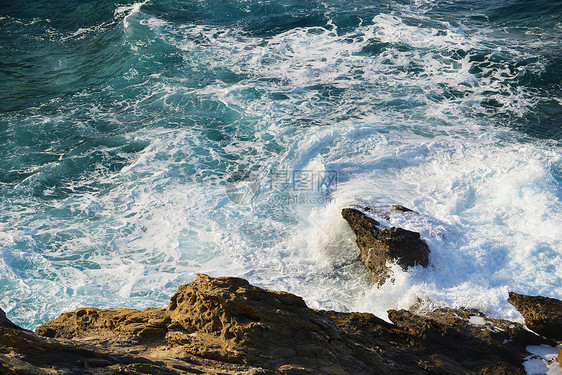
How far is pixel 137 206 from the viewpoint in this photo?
11375mm

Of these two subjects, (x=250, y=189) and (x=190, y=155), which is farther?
(x=190, y=155)

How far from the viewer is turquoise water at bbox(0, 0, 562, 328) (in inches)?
367

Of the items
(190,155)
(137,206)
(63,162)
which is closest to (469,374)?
(137,206)

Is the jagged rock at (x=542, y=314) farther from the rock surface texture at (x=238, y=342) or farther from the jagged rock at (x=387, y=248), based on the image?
the jagged rock at (x=387, y=248)

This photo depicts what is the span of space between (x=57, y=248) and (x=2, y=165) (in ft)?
14.2

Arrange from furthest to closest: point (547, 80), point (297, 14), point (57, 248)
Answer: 1. point (297, 14)
2. point (547, 80)
3. point (57, 248)

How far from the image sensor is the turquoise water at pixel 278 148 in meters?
9.32

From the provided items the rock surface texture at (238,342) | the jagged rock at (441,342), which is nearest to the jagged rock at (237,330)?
the rock surface texture at (238,342)

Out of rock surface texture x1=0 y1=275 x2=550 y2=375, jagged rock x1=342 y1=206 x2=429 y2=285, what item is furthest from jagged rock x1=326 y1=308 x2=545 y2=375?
jagged rock x1=342 y1=206 x2=429 y2=285

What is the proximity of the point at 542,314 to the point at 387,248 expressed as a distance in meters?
2.67

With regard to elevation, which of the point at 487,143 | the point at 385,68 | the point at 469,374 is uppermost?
the point at 385,68

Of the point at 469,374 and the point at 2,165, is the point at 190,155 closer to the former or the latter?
the point at 2,165

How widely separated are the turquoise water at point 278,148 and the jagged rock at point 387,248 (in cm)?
24

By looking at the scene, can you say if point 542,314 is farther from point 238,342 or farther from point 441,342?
point 238,342
